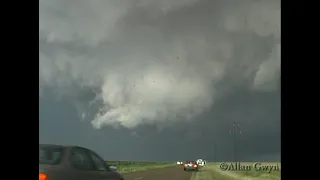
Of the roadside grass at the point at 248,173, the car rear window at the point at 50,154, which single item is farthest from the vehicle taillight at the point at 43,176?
the roadside grass at the point at 248,173

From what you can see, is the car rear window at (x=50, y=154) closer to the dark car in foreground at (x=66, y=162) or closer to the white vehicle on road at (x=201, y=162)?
the dark car in foreground at (x=66, y=162)

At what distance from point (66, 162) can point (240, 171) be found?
6.57ft

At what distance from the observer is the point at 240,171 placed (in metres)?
6.89

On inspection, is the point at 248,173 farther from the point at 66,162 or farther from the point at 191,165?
the point at 66,162

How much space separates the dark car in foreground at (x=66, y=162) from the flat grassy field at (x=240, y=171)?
3.80ft

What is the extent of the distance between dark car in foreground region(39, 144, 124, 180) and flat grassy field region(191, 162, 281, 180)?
1159 mm

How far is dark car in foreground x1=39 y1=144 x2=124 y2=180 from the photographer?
6672 mm

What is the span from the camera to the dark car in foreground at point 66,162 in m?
6.67

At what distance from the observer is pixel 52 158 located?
268 inches

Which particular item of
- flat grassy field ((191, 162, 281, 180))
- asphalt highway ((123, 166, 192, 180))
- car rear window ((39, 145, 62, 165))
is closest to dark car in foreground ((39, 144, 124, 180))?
car rear window ((39, 145, 62, 165))
